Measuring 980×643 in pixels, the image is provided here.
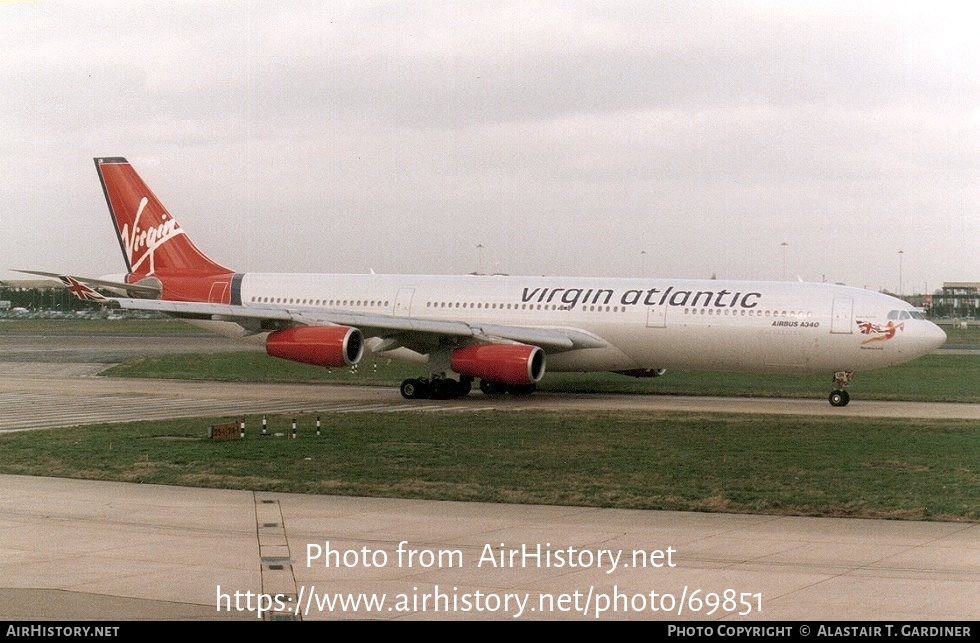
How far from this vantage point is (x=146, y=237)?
43.8 m

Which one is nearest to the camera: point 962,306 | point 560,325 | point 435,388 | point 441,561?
point 441,561

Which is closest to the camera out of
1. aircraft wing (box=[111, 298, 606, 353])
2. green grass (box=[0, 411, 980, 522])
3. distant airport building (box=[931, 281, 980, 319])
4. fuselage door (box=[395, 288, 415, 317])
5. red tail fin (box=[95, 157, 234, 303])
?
green grass (box=[0, 411, 980, 522])

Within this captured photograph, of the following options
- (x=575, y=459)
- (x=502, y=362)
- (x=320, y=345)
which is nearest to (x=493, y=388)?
(x=502, y=362)

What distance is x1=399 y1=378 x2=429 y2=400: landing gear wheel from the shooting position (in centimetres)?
3700

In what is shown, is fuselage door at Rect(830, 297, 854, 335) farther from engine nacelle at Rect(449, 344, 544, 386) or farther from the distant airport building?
the distant airport building

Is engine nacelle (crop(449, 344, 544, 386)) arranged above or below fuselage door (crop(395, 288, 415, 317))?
below

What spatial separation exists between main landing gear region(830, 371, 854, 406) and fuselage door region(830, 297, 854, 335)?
157 cm

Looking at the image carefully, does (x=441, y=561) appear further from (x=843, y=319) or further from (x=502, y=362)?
(x=843, y=319)

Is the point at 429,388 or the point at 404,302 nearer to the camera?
the point at 429,388

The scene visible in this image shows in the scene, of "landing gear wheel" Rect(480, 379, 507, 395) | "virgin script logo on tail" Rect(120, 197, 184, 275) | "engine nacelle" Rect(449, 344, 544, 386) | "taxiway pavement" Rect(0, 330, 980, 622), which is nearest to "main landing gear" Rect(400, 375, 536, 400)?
"landing gear wheel" Rect(480, 379, 507, 395)

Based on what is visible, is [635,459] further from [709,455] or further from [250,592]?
[250,592]

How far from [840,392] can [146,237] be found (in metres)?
25.2

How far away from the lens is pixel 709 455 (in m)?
22.2

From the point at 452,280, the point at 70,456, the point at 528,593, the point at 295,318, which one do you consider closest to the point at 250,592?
the point at 528,593
